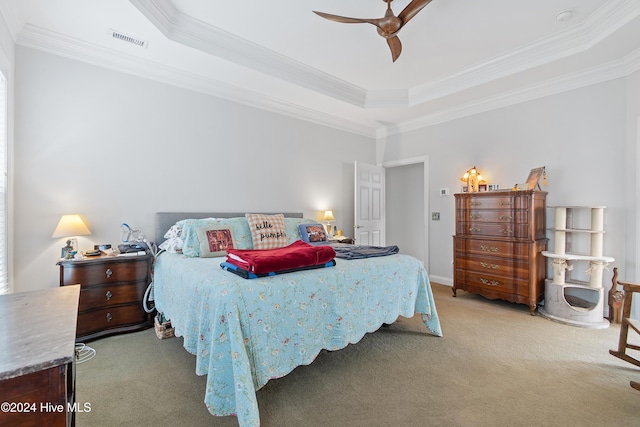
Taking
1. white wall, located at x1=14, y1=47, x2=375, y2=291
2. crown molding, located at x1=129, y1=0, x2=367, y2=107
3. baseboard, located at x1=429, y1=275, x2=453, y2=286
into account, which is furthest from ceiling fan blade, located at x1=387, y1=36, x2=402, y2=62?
baseboard, located at x1=429, y1=275, x2=453, y2=286

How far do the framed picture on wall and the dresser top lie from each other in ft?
14.1

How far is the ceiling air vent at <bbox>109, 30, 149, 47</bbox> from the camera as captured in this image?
2.72 m

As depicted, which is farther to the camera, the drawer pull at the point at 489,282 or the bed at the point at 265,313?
the drawer pull at the point at 489,282

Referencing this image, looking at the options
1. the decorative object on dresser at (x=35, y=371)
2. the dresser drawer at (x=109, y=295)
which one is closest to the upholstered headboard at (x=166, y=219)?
the dresser drawer at (x=109, y=295)

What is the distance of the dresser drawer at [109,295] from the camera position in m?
2.62

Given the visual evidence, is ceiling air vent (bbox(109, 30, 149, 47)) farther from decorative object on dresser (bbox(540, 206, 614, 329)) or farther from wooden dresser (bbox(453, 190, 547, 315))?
decorative object on dresser (bbox(540, 206, 614, 329))

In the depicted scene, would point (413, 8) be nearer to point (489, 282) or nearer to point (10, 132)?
point (489, 282)

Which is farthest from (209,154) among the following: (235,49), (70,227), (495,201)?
(495,201)

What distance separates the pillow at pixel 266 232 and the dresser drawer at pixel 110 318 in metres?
1.29

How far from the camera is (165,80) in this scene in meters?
3.41

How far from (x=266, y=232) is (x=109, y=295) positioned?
1.57 meters

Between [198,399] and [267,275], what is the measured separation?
2.85ft

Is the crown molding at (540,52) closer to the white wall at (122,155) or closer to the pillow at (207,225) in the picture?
the white wall at (122,155)

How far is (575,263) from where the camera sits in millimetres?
3473
